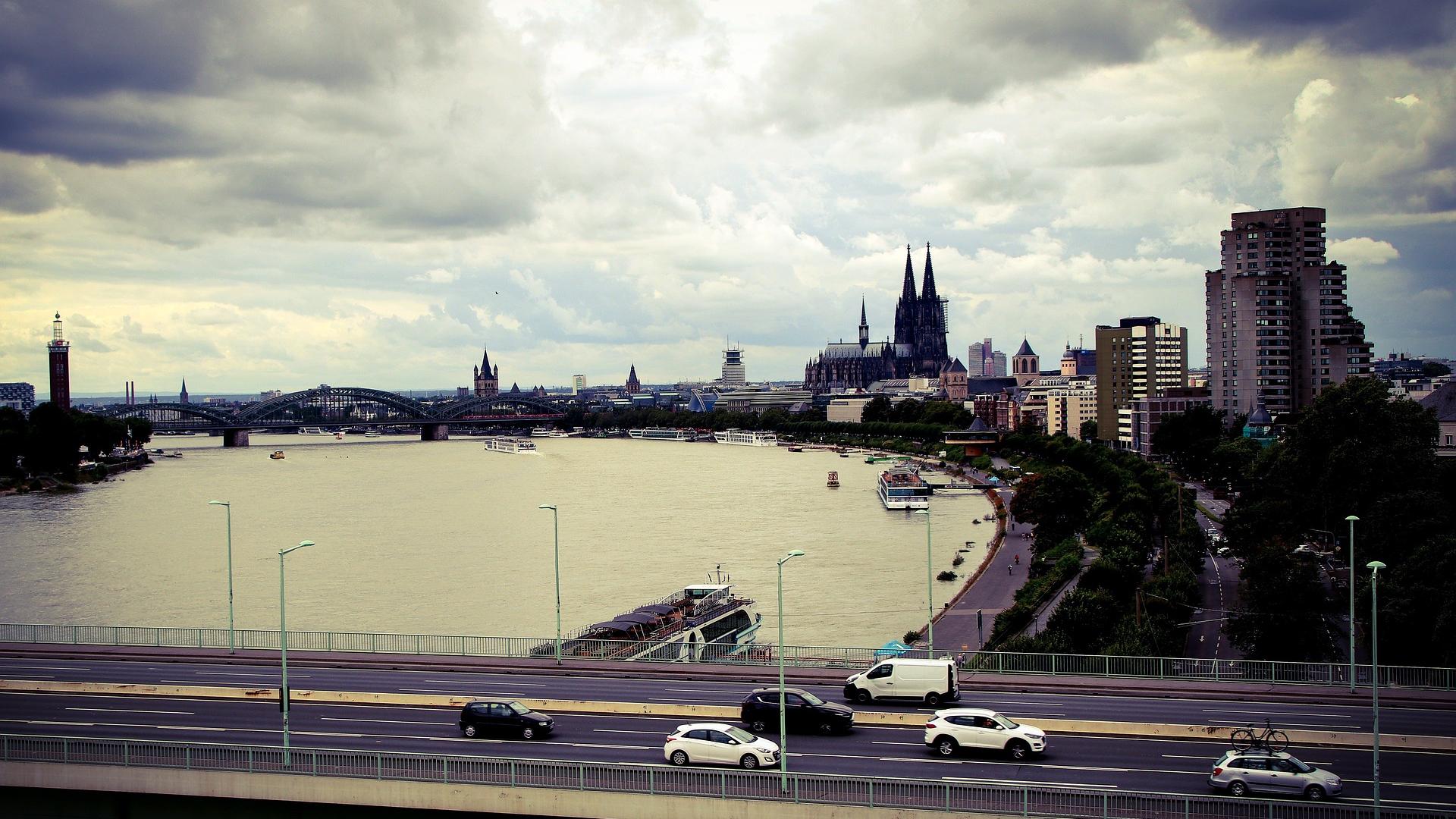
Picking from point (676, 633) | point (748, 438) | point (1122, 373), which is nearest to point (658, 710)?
point (676, 633)

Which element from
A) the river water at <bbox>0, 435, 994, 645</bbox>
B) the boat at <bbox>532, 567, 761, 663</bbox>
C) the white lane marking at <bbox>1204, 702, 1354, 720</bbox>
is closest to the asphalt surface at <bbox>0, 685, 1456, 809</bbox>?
the white lane marking at <bbox>1204, 702, 1354, 720</bbox>

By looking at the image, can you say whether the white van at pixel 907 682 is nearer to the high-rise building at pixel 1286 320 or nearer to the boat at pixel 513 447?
the high-rise building at pixel 1286 320

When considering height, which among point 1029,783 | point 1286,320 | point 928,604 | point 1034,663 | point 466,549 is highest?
point 1286,320

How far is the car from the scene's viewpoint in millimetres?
15297

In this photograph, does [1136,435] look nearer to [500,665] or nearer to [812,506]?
[812,506]

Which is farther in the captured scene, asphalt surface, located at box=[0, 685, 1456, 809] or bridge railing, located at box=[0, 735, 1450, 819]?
asphalt surface, located at box=[0, 685, 1456, 809]

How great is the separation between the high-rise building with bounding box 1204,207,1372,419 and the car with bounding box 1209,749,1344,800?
8319 cm

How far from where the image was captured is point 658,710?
20.4 meters

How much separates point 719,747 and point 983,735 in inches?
154

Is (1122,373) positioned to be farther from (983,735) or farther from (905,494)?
(983,735)

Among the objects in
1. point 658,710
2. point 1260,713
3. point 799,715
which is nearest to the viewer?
point 799,715

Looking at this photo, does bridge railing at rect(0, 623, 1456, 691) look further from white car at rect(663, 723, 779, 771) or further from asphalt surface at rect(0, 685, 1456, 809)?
white car at rect(663, 723, 779, 771)

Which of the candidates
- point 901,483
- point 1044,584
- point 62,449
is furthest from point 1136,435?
point 62,449

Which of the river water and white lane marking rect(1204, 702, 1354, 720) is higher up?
white lane marking rect(1204, 702, 1354, 720)
